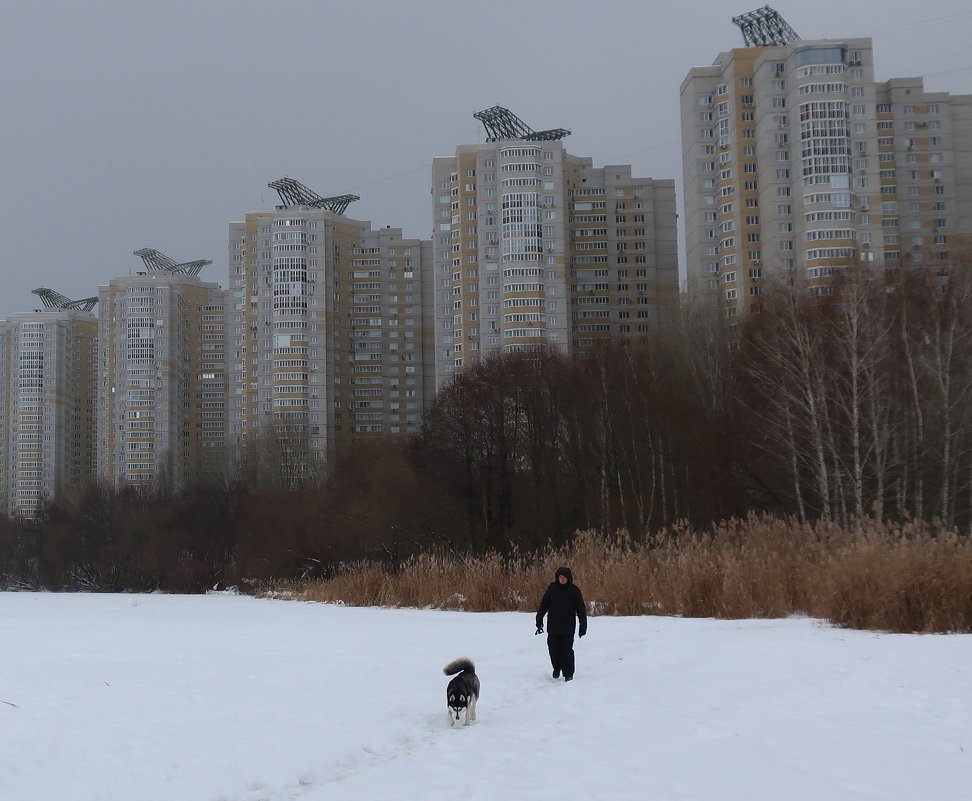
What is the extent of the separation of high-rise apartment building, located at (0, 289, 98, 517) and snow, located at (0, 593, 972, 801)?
121025 millimetres

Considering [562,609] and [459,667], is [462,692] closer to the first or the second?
[459,667]

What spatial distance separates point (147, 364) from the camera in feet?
408

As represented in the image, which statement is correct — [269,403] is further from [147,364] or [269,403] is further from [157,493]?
[147,364]

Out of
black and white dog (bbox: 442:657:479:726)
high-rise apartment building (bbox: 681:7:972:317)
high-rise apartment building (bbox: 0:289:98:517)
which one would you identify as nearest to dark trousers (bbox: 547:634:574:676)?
black and white dog (bbox: 442:657:479:726)

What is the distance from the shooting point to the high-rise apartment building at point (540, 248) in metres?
93.2

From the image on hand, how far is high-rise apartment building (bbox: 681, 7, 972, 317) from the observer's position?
79875 millimetres

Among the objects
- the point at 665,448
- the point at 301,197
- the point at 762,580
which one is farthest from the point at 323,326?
the point at 762,580

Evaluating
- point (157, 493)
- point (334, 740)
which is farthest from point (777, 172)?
point (334, 740)

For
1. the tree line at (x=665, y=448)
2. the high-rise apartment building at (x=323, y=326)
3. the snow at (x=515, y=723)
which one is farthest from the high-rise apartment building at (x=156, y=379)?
A: the snow at (x=515, y=723)

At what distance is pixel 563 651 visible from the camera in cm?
1296

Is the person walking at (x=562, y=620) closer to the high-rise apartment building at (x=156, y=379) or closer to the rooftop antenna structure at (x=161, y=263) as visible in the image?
the high-rise apartment building at (x=156, y=379)

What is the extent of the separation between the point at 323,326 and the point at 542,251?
27.9 meters

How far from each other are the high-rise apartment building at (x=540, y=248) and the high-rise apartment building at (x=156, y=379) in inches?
1448

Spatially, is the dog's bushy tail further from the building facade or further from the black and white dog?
the building facade
